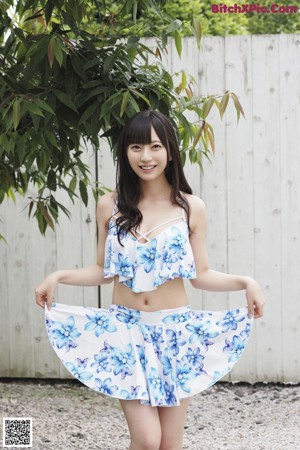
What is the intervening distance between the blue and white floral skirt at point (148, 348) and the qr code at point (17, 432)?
106 cm

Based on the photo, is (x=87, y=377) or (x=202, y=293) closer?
(x=87, y=377)

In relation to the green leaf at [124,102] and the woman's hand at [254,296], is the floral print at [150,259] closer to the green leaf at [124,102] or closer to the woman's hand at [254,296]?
the woman's hand at [254,296]

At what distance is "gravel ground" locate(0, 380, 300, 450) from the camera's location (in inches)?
163

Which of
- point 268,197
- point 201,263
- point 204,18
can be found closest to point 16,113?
point 201,263

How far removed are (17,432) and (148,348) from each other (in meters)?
1.32

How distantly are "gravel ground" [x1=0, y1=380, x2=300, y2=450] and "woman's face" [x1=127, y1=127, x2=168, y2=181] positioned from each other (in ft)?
5.67

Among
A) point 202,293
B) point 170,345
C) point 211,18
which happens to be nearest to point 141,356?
point 170,345

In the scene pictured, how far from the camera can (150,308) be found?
9.27 ft

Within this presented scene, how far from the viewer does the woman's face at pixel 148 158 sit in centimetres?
281

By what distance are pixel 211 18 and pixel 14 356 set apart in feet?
8.80

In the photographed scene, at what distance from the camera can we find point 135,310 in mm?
2838

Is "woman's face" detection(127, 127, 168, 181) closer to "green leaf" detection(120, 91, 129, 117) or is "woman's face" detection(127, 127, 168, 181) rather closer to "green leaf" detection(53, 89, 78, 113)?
"green leaf" detection(120, 91, 129, 117)

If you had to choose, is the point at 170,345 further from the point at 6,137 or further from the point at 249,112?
the point at 249,112

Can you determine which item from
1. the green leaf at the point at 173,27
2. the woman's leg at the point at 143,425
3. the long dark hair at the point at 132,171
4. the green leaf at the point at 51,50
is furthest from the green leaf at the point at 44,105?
the woman's leg at the point at 143,425
